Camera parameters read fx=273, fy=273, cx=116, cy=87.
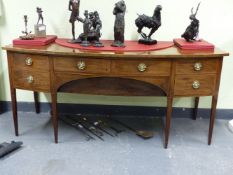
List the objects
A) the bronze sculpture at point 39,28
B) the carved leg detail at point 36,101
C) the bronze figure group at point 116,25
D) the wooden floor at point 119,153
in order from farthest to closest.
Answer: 1. the carved leg detail at point 36,101
2. the bronze sculpture at point 39,28
3. the bronze figure group at point 116,25
4. the wooden floor at point 119,153

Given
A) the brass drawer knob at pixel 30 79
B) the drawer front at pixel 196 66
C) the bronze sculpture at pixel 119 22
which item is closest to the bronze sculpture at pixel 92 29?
the bronze sculpture at pixel 119 22

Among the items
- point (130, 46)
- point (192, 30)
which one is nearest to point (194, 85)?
point (192, 30)

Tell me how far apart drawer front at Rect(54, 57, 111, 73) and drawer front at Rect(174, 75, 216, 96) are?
445 mm

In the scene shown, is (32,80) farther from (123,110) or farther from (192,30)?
(192,30)

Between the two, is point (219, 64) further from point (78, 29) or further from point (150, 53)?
point (78, 29)

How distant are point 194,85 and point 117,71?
18.9 inches

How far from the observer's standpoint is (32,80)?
5.66 feet

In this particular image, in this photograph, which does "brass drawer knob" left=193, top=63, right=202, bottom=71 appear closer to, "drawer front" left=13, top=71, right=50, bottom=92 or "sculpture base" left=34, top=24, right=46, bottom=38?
"drawer front" left=13, top=71, right=50, bottom=92

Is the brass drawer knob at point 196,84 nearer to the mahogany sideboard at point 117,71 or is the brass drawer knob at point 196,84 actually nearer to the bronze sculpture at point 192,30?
the mahogany sideboard at point 117,71

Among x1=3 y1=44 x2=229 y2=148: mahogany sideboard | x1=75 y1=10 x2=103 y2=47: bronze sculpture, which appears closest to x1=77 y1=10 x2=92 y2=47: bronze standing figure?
x1=75 y1=10 x2=103 y2=47: bronze sculpture

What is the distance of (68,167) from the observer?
1.60 meters

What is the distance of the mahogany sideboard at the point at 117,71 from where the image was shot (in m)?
1.61

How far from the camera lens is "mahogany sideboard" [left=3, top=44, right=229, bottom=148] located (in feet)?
5.30

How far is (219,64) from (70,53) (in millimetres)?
893
